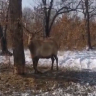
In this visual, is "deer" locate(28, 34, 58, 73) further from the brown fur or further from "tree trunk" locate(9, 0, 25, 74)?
"tree trunk" locate(9, 0, 25, 74)

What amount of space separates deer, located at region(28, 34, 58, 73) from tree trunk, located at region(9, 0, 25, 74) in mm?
457

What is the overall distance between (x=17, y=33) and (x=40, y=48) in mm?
1135

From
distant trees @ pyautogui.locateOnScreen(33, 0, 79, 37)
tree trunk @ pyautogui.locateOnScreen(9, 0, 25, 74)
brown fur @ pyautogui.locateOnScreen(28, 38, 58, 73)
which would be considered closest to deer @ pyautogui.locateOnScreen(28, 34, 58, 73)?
brown fur @ pyautogui.locateOnScreen(28, 38, 58, 73)

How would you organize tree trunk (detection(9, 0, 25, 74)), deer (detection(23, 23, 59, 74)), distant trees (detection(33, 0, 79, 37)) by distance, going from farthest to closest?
distant trees (detection(33, 0, 79, 37)) < deer (detection(23, 23, 59, 74)) < tree trunk (detection(9, 0, 25, 74))

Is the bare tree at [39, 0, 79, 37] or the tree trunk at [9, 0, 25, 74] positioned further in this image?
the bare tree at [39, 0, 79, 37]

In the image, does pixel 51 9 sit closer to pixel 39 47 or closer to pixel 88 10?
pixel 88 10

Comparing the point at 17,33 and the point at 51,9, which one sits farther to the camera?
the point at 51,9

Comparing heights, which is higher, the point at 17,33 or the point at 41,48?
the point at 17,33

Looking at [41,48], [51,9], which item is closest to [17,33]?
[41,48]

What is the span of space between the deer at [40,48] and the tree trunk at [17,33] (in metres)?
0.46

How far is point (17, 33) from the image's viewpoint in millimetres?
10227

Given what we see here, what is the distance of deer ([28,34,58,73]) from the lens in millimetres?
10578

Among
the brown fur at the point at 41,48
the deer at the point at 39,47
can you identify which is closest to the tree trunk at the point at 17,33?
the deer at the point at 39,47

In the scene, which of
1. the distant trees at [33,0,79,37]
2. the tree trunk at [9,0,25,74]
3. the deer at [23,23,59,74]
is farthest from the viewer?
the distant trees at [33,0,79,37]
